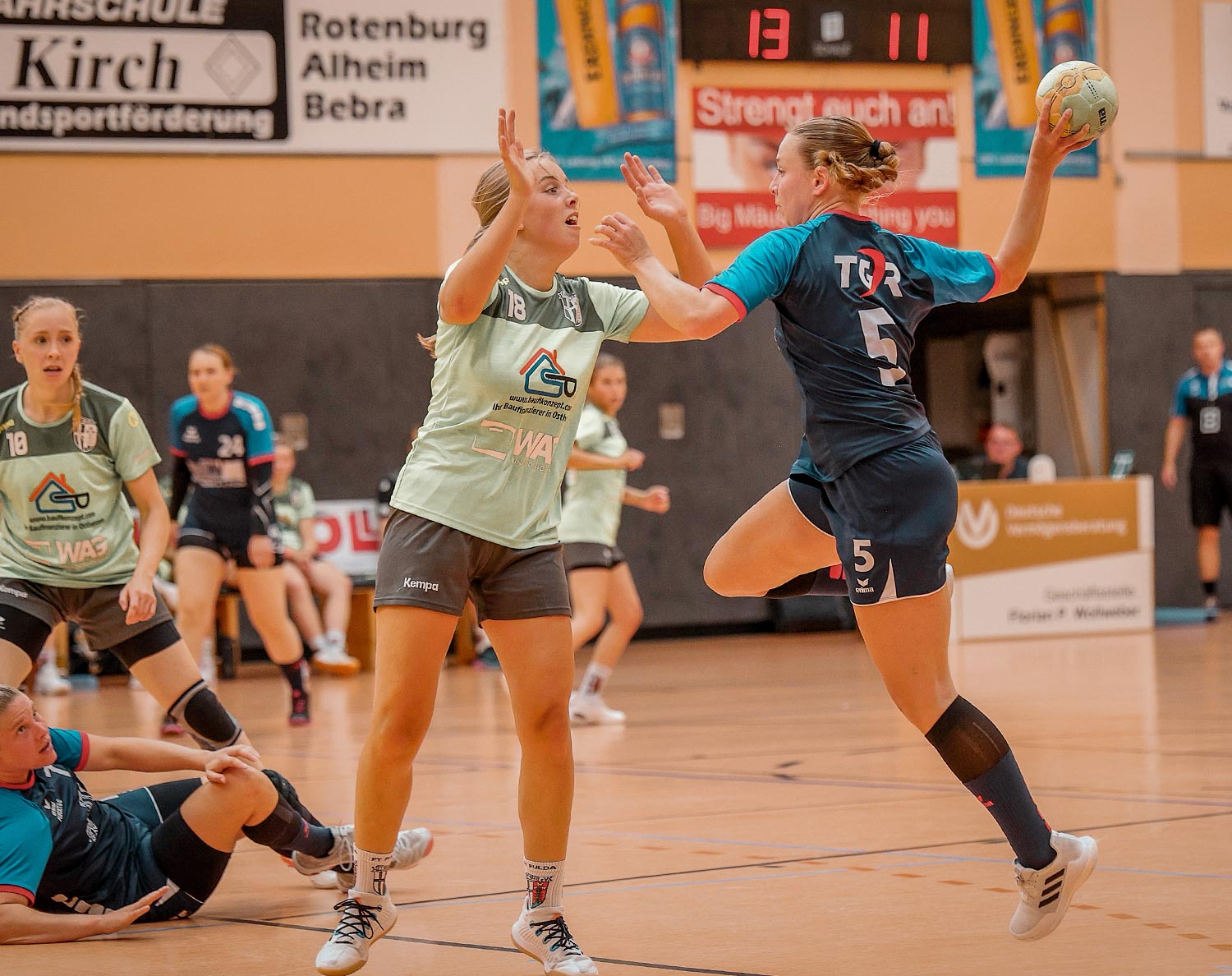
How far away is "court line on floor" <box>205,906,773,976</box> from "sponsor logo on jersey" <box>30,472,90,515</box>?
1.55 meters

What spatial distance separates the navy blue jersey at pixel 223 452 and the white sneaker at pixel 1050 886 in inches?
222

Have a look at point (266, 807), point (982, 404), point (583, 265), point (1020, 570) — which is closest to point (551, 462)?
point (266, 807)

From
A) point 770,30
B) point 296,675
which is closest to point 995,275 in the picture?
point 296,675

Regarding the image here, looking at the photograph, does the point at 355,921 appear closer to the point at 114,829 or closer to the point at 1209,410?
the point at 114,829

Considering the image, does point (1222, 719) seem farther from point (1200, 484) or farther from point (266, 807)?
point (1200, 484)

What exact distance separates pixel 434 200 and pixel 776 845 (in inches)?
379

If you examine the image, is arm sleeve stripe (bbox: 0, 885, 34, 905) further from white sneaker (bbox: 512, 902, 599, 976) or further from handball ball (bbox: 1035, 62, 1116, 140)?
handball ball (bbox: 1035, 62, 1116, 140)

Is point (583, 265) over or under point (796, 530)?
over

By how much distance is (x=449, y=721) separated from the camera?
864cm

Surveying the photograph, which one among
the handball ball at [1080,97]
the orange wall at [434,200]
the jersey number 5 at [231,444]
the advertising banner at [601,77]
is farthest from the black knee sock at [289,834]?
the advertising banner at [601,77]

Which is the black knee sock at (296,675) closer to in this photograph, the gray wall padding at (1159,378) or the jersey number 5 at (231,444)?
the jersey number 5 at (231,444)

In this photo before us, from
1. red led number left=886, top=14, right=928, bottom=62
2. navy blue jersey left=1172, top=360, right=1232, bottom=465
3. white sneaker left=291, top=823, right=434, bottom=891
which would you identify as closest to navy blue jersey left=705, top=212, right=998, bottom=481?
white sneaker left=291, top=823, right=434, bottom=891

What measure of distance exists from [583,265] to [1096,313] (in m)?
5.21

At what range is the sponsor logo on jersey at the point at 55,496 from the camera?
498 centimetres
